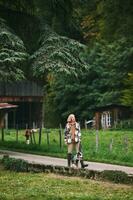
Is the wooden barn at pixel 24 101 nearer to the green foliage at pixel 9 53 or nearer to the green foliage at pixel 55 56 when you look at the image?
the green foliage at pixel 55 56

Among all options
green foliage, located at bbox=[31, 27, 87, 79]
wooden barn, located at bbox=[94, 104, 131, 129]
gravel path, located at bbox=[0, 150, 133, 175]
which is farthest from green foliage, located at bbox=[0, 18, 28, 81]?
wooden barn, located at bbox=[94, 104, 131, 129]

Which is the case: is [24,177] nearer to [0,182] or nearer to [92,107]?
[0,182]

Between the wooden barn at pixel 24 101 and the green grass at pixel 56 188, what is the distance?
39.7 m

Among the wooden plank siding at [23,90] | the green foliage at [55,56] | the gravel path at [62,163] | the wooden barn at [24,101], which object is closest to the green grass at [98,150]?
the gravel path at [62,163]

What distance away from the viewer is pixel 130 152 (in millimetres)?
26266

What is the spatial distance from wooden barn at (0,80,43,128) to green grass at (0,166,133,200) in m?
39.7

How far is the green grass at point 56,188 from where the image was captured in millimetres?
13383

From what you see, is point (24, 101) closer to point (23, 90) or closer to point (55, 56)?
point (23, 90)

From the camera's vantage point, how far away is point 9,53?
23.0m

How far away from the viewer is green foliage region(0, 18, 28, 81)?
75.4 feet

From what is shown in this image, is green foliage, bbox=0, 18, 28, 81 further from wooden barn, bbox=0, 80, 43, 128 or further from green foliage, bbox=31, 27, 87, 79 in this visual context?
wooden barn, bbox=0, 80, 43, 128

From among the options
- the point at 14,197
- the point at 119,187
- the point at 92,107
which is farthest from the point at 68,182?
the point at 92,107

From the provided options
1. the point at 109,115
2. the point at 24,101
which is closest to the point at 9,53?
the point at 109,115

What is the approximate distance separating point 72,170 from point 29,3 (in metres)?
9.99
